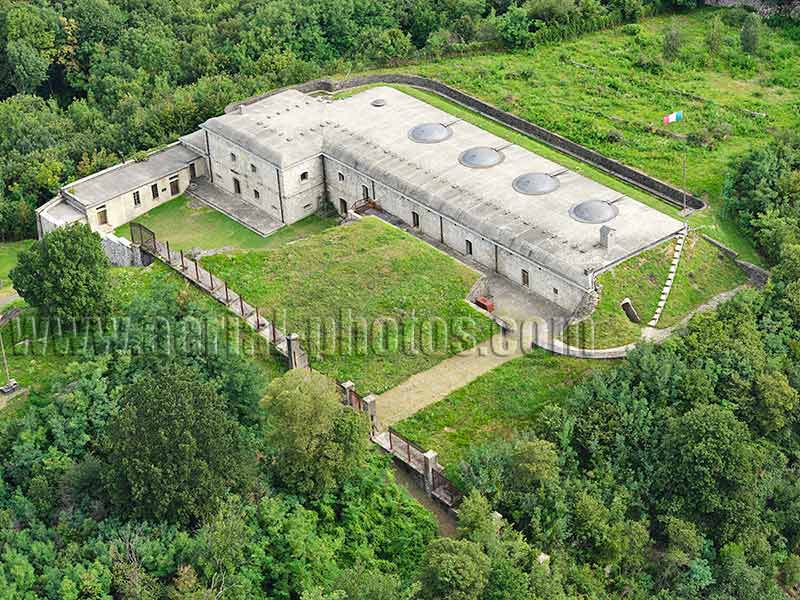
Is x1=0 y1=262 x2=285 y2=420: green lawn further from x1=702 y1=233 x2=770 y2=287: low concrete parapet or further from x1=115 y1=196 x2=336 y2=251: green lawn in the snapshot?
x1=702 y1=233 x2=770 y2=287: low concrete parapet

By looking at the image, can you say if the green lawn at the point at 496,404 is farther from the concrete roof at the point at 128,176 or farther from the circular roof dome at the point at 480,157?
the concrete roof at the point at 128,176

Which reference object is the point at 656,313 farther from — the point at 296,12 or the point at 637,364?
the point at 296,12

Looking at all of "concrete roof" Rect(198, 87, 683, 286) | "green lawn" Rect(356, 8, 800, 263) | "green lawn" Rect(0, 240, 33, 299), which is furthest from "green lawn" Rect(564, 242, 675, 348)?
"green lawn" Rect(0, 240, 33, 299)

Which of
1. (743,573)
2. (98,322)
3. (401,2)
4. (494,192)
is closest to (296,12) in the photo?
(401,2)

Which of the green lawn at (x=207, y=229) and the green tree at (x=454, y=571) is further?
the green lawn at (x=207, y=229)

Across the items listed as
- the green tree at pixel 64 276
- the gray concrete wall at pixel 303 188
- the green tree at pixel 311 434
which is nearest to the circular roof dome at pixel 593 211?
the gray concrete wall at pixel 303 188

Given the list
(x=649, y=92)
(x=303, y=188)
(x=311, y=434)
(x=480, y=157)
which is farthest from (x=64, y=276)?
(x=649, y=92)
